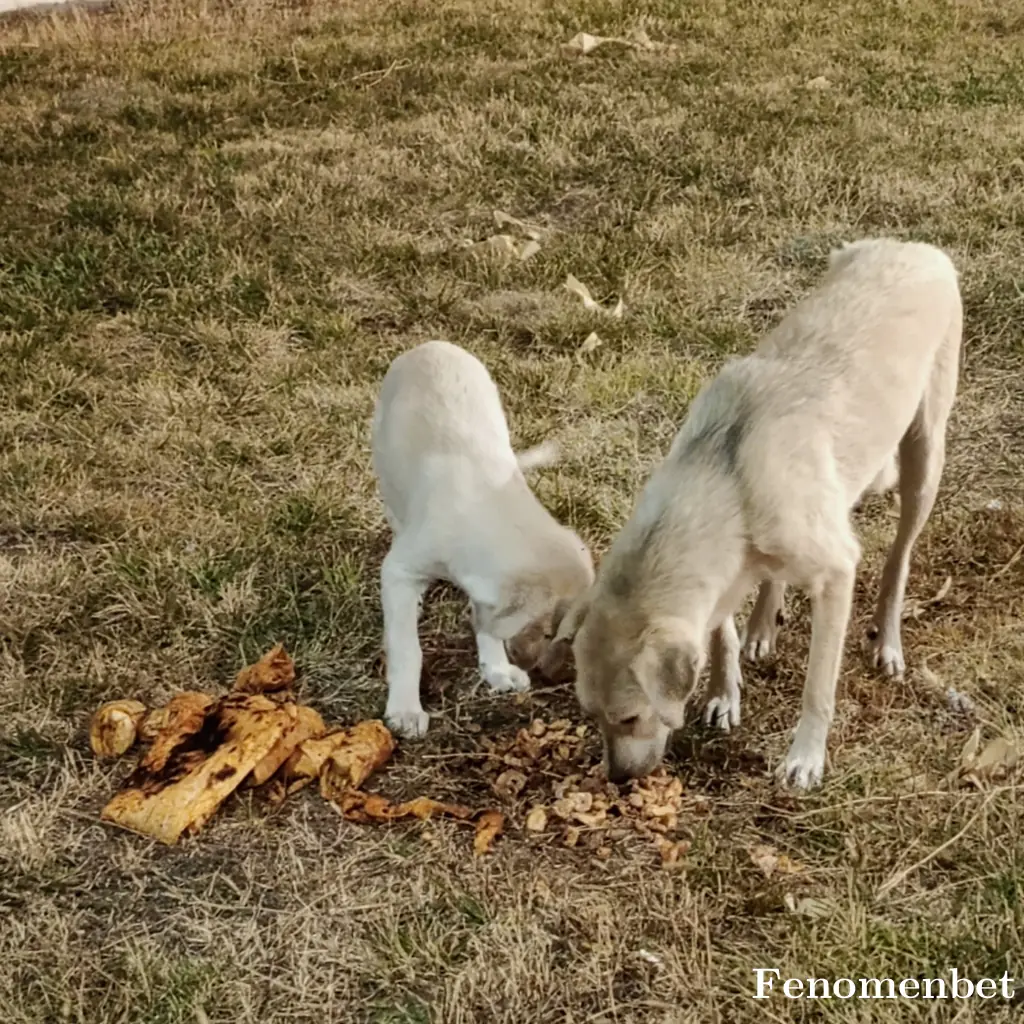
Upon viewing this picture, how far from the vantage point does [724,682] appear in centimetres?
390

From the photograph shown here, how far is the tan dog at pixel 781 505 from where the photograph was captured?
3201 mm

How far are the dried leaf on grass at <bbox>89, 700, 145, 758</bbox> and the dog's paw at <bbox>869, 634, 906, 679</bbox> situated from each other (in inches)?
88.4

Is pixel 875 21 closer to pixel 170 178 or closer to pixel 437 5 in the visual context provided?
pixel 437 5

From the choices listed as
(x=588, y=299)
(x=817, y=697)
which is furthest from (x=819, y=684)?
(x=588, y=299)

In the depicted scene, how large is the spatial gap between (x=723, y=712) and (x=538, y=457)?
4.51 feet

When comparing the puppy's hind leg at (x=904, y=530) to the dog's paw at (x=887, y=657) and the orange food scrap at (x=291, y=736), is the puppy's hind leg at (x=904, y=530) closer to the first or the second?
the dog's paw at (x=887, y=657)

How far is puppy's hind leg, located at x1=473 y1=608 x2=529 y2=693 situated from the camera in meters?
4.10

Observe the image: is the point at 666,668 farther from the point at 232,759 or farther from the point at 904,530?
the point at 904,530

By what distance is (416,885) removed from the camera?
10.9 feet

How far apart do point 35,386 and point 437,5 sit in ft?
26.0

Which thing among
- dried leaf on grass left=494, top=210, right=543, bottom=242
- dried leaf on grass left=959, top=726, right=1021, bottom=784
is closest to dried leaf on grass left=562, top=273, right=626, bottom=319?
dried leaf on grass left=494, top=210, right=543, bottom=242

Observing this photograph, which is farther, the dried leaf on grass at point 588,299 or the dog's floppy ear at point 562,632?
the dried leaf on grass at point 588,299

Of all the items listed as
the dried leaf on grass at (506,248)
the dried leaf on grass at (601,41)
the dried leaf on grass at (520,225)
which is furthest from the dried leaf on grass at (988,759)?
the dried leaf on grass at (601,41)

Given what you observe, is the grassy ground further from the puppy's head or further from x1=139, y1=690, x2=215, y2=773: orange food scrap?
the puppy's head
